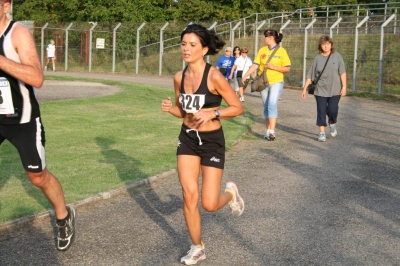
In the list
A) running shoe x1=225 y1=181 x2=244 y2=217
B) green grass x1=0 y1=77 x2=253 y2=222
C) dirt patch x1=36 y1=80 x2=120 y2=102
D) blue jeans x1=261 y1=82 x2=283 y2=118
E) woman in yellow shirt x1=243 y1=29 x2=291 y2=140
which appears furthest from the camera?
dirt patch x1=36 y1=80 x2=120 y2=102

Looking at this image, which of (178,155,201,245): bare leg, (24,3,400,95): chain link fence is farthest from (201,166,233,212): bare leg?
(24,3,400,95): chain link fence

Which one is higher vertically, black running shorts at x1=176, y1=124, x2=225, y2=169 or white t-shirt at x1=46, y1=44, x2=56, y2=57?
white t-shirt at x1=46, y1=44, x2=56, y2=57

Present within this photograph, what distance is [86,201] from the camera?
287 inches

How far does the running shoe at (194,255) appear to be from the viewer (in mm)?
5258

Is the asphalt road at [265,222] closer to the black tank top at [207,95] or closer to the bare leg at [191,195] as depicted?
the bare leg at [191,195]

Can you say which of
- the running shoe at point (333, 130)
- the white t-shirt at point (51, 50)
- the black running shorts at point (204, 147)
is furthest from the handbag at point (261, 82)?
the white t-shirt at point (51, 50)

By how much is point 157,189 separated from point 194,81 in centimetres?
295

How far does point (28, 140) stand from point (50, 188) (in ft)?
1.66

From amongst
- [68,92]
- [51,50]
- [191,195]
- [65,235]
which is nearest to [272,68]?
[191,195]

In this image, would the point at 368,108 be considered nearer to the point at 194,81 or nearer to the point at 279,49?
the point at 279,49

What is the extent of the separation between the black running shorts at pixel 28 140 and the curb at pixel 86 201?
1.05m

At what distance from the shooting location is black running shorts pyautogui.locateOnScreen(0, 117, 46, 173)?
5.38 m

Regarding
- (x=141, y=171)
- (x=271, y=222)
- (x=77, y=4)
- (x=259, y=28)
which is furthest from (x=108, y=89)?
(x=77, y=4)

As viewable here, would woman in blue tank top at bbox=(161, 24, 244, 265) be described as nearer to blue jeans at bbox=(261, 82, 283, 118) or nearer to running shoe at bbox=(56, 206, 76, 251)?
running shoe at bbox=(56, 206, 76, 251)
